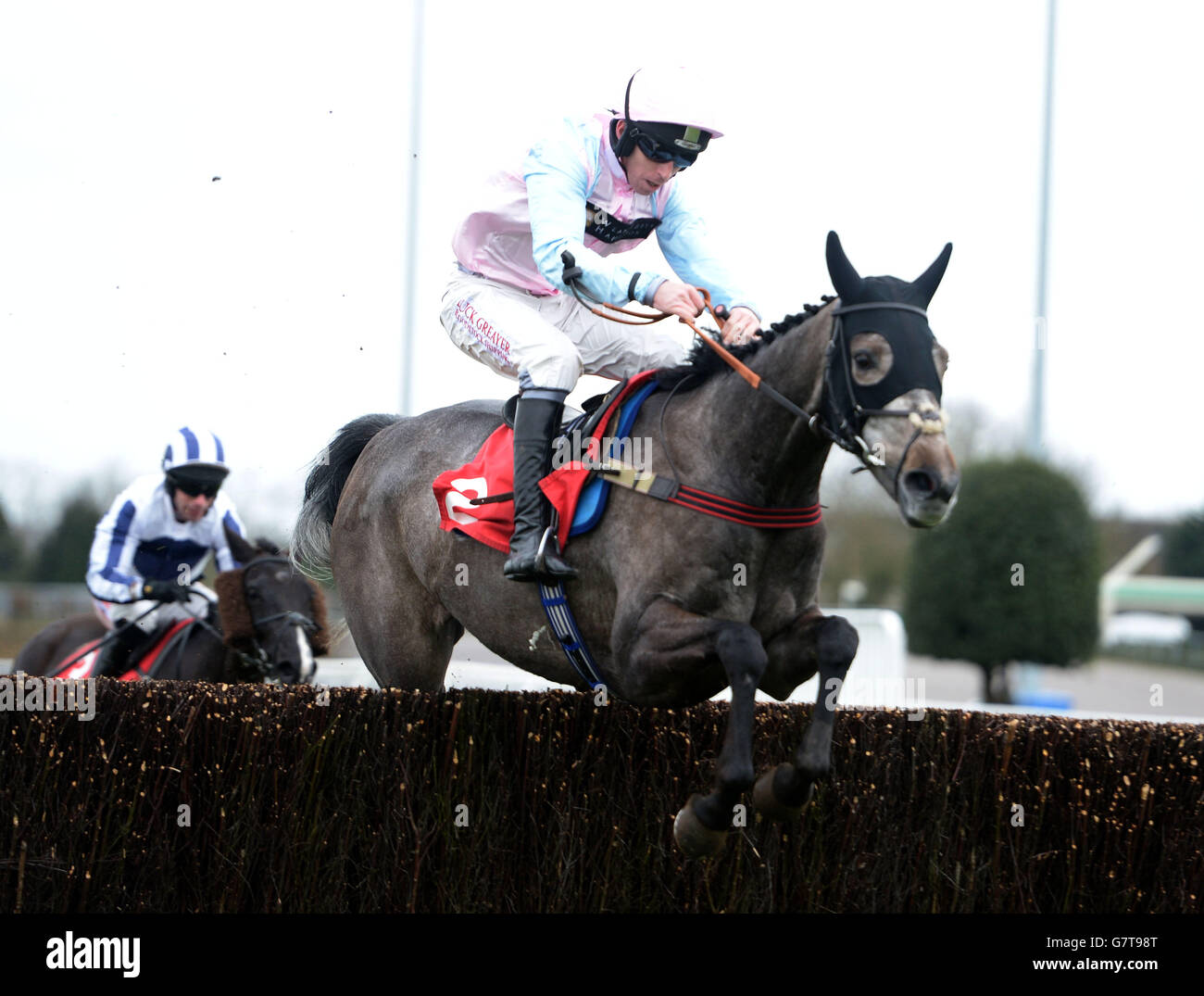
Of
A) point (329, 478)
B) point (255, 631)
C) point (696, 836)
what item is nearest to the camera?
point (696, 836)

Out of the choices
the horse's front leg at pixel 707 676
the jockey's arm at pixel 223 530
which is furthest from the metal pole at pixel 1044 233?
the horse's front leg at pixel 707 676

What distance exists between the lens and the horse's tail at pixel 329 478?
6.15 meters

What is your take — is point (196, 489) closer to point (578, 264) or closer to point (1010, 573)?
point (578, 264)

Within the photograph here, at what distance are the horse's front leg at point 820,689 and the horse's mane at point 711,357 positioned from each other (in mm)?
867

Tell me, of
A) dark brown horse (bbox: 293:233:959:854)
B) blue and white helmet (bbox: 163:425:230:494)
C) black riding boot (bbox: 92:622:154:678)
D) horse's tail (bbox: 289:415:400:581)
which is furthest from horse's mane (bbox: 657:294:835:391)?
Result: black riding boot (bbox: 92:622:154:678)

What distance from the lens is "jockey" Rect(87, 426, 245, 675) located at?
793 cm

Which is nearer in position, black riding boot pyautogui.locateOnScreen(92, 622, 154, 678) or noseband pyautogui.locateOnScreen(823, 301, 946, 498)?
noseband pyautogui.locateOnScreen(823, 301, 946, 498)

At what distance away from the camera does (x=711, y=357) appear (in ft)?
14.6

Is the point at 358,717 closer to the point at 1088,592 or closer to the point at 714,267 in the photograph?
the point at 714,267

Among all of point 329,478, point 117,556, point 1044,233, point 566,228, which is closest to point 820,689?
point 566,228

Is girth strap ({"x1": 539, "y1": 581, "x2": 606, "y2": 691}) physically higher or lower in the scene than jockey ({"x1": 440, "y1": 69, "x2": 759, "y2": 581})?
lower

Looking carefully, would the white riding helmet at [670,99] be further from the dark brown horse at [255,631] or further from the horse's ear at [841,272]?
the dark brown horse at [255,631]

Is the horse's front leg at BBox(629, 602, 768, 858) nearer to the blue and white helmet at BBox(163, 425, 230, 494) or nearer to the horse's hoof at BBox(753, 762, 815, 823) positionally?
the horse's hoof at BBox(753, 762, 815, 823)

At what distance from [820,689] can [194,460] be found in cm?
510
